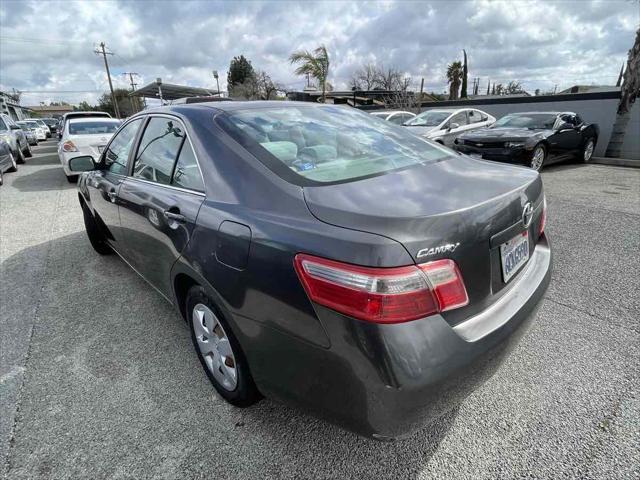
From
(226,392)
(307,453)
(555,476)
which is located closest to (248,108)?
(226,392)

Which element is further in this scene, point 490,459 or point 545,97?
point 545,97

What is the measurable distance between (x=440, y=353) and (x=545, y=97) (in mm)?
16341

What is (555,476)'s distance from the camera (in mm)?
1665

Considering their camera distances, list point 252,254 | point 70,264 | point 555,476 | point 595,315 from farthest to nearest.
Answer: point 70,264 → point 595,315 → point 555,476 → point 252,254

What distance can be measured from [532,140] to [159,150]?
25.5ft

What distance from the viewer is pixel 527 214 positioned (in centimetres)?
178

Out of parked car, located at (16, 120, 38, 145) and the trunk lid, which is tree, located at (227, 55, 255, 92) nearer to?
parked car, located at (16, 120, 38, 145)

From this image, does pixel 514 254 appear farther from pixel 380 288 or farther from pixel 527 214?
pixel 380 288

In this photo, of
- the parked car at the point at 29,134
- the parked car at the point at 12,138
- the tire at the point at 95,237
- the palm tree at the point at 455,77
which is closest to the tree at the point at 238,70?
the palm tree at the point at 455,77

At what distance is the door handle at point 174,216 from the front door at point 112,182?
1.07 meters

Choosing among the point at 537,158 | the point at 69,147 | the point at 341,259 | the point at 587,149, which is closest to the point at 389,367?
the point at 341,259

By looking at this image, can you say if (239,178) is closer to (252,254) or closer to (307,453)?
(252,254)

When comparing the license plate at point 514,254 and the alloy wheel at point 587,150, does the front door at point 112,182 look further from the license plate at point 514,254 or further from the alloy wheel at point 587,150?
the alloy wheel at point 587,150

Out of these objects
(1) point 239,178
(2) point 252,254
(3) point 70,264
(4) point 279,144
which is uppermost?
(4) point 279,144
